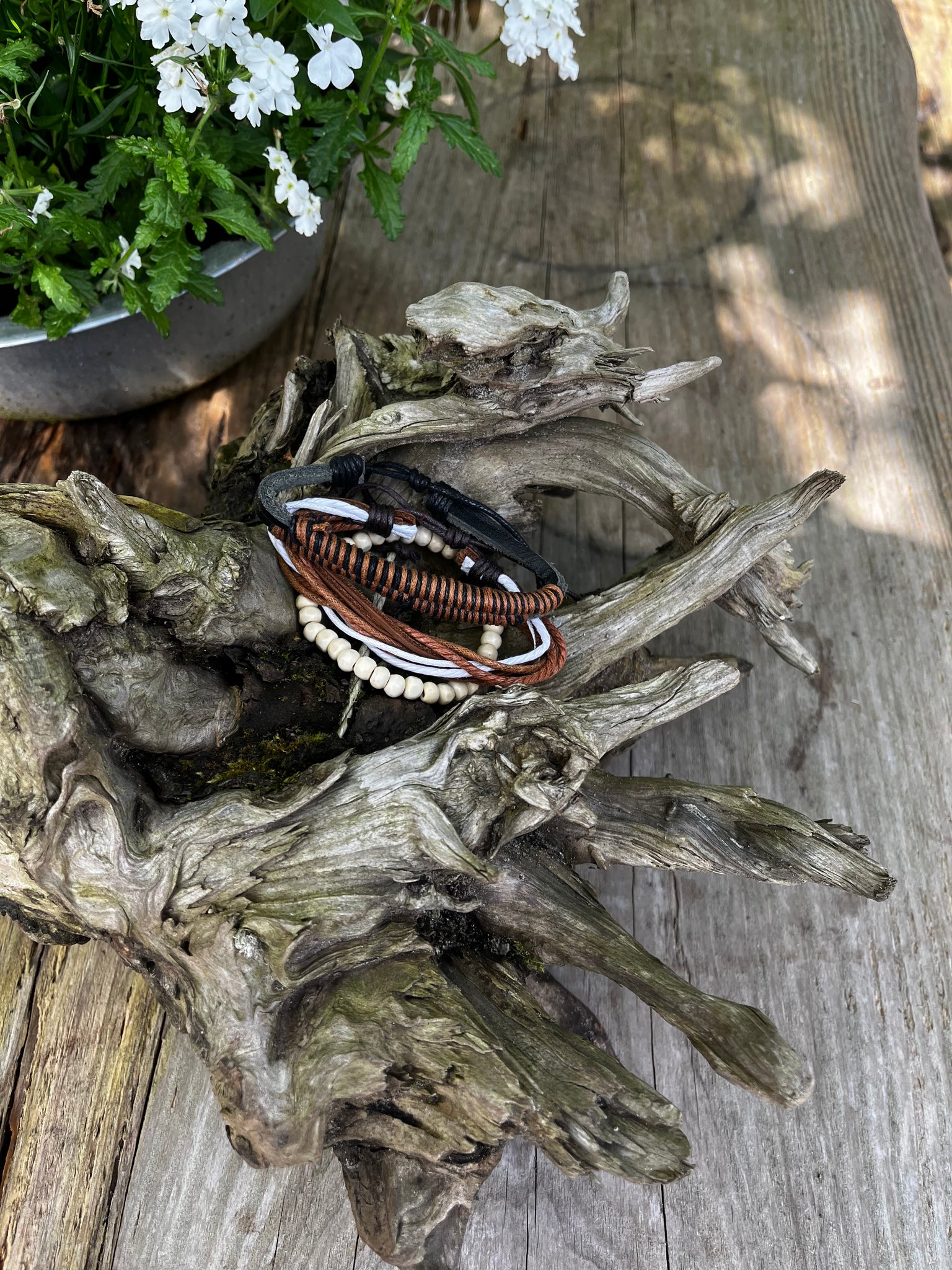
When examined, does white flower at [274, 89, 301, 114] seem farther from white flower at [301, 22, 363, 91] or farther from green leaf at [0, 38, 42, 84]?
green leaf at [0, 38, 42, 84]

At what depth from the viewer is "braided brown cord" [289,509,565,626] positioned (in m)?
1.14

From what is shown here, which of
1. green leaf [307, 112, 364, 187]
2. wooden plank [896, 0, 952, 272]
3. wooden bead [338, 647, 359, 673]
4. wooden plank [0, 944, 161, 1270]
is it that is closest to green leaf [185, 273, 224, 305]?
green leaf [307, 112, 364, 187]

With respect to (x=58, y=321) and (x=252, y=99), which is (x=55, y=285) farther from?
(x=252, y=99)

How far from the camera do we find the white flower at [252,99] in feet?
3.66

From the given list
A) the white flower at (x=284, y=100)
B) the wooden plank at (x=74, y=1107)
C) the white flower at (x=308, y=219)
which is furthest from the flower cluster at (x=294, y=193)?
the wooden plank at (x=74, y=1107)

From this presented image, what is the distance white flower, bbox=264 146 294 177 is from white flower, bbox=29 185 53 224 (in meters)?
0.29

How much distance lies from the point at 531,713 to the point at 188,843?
409 millimetres

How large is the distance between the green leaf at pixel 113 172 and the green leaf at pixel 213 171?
0.33 feet

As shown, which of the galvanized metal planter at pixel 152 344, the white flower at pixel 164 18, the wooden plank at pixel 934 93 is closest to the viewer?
the white flower at pixel 164 18

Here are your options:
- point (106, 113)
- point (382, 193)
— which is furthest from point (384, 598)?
point (106, 113)

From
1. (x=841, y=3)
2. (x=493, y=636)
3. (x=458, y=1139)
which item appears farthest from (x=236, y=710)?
(x=841, y=3)

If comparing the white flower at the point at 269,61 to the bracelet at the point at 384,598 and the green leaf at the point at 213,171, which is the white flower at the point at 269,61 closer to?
the green leaf at the point at 213,171

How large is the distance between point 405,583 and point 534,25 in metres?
0.79

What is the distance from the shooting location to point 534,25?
1.24m
